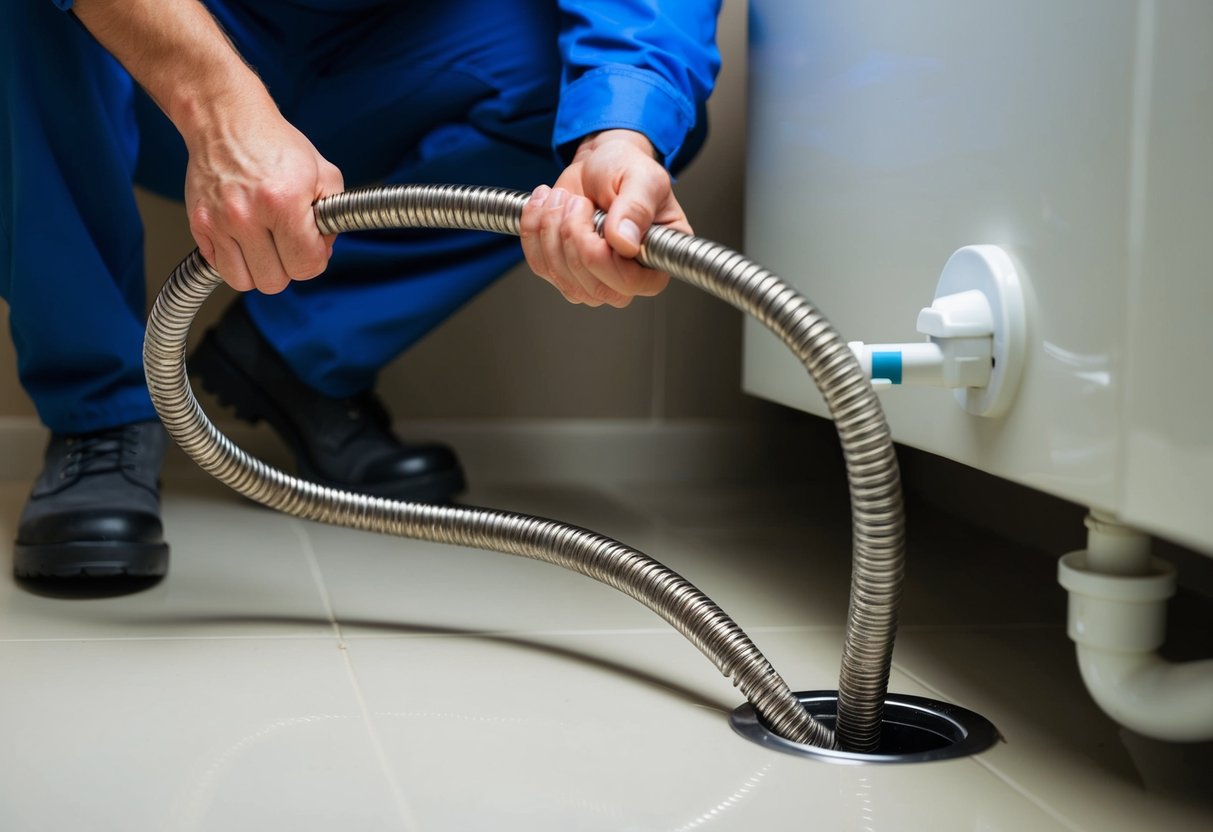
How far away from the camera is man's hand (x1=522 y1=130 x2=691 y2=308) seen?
547mm

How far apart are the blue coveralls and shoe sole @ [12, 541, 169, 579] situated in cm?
14

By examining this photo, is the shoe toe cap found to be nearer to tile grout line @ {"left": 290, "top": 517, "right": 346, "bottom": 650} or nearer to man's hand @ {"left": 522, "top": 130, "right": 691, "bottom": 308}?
tile grout line @ {"left": 290, "top": 517, "right": 346, "bottom": 650}

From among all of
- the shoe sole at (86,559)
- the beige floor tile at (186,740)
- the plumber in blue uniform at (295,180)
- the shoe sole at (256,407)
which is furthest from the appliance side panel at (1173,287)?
the shoe sole at (256,407)

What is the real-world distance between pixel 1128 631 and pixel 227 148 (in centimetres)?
50

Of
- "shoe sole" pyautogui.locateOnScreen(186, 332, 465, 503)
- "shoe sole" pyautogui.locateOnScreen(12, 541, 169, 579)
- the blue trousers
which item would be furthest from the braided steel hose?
"shoe sole" pyautogui.locateOnScreen(186, 332, 465, 503)

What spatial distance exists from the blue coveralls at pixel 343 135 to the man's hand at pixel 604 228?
0.28 feet

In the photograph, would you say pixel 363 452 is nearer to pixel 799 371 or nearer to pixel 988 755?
pixel 799 371

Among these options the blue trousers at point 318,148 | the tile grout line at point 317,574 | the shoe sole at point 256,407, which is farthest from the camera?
the shoe sole at point 256,407

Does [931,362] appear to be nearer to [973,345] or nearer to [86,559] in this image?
[973,345]

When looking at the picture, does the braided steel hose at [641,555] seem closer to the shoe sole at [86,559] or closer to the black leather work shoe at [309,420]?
the shoe sole at [86,559]

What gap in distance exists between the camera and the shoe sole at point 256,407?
112cm

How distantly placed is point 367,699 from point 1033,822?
1.08 ft

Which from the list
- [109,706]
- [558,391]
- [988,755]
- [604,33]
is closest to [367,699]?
[109,706]

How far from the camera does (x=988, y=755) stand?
1.82ft
